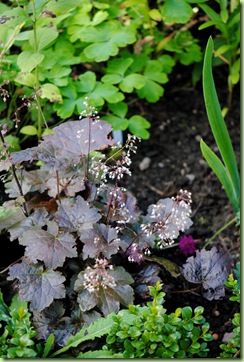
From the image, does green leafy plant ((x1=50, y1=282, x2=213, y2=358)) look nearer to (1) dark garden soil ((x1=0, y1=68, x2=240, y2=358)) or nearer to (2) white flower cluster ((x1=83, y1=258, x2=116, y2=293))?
(2) white flower cluster ((x1=83, y1=258, x2=116, y2=293))

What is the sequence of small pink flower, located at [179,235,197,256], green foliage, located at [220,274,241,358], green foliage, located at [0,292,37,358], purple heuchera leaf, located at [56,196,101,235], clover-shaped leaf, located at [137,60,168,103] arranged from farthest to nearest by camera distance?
1. clover-shaped leaf, located at [137,60,168,103]
2. small pink flower, located at [179,235,197,256]
3. purple heuchera leaf, located at [56,196,101,235]
4. green foliage, located at [220,274,241,358]
5. green foliage, located at [0,292,37,358]

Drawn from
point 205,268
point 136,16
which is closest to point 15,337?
point 205,268

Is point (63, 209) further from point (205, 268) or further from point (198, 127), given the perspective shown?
point (198, 127)

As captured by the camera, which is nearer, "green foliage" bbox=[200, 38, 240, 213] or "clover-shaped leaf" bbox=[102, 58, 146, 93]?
"green foliage" bbox=[200, 38, 240, 213]

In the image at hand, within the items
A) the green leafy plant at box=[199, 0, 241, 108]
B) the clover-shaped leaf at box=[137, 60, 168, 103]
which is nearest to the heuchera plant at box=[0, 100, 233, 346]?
the clover-shaped leaf at box=[137, 60, 168, 103]

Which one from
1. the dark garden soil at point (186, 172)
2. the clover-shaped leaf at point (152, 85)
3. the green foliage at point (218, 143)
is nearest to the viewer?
the green foliage at point (218, 143)

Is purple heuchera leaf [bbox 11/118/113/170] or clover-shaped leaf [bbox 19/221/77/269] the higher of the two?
purple heuchera leaf [bbox 11/118/113/170]

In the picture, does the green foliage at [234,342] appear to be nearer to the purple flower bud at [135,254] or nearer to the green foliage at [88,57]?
the purple flower bud at [135,254]

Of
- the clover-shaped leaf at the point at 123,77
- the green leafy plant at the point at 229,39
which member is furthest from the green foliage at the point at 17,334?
the green leafy plant at the point at 229,39
